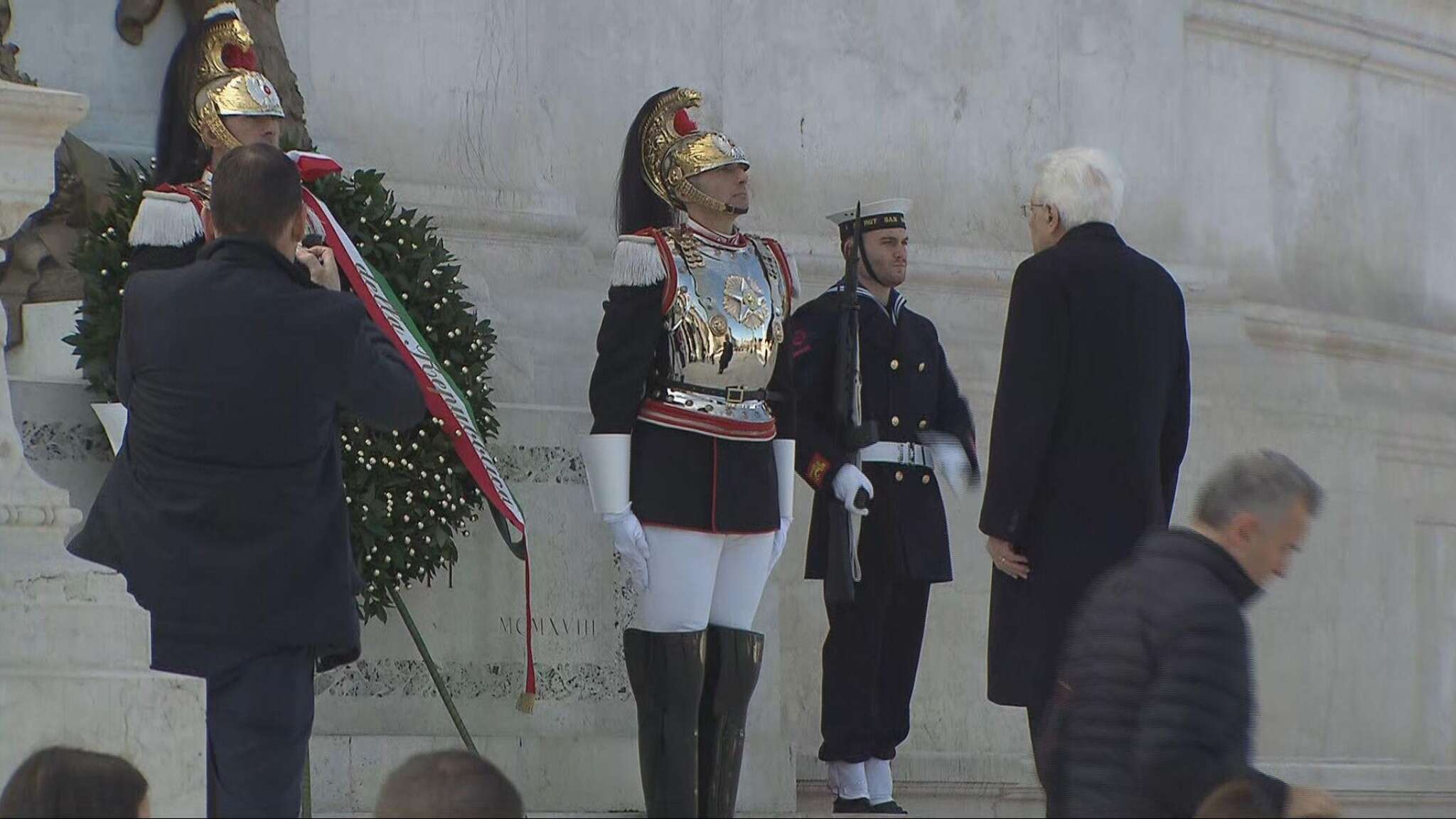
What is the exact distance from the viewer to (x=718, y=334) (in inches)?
318

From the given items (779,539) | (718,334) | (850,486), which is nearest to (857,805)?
(850,486)

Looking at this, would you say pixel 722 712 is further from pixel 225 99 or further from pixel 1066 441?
pixel 225 99

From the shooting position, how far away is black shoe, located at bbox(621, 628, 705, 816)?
784 centimetres

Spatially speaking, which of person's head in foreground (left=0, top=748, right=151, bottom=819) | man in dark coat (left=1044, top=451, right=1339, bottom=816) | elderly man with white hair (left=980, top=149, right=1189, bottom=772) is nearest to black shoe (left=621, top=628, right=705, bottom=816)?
elderly man with white hair (left=980, top=149, right=1189, bottom=772)

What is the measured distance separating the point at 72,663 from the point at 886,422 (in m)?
3.67

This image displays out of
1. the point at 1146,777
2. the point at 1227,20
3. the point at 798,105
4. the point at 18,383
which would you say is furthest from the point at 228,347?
the point at 1227,20

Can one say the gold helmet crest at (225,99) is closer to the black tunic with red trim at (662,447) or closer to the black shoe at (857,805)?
the black tunic with red trim at (662,447)

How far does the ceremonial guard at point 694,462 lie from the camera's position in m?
7.89

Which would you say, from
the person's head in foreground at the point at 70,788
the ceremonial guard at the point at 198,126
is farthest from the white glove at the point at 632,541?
the person's head in foreground at the point at 70,788

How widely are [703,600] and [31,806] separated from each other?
3464 millimetres

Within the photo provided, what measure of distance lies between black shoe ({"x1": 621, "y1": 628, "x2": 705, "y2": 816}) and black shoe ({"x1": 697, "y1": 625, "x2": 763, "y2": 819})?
6cm

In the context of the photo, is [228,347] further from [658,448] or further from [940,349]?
[940,349]

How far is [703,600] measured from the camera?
793 centimetres

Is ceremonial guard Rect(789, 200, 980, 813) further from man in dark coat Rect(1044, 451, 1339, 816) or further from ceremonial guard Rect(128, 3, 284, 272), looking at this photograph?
man in dark coat Rect(1044, 451, 1339, 816)
